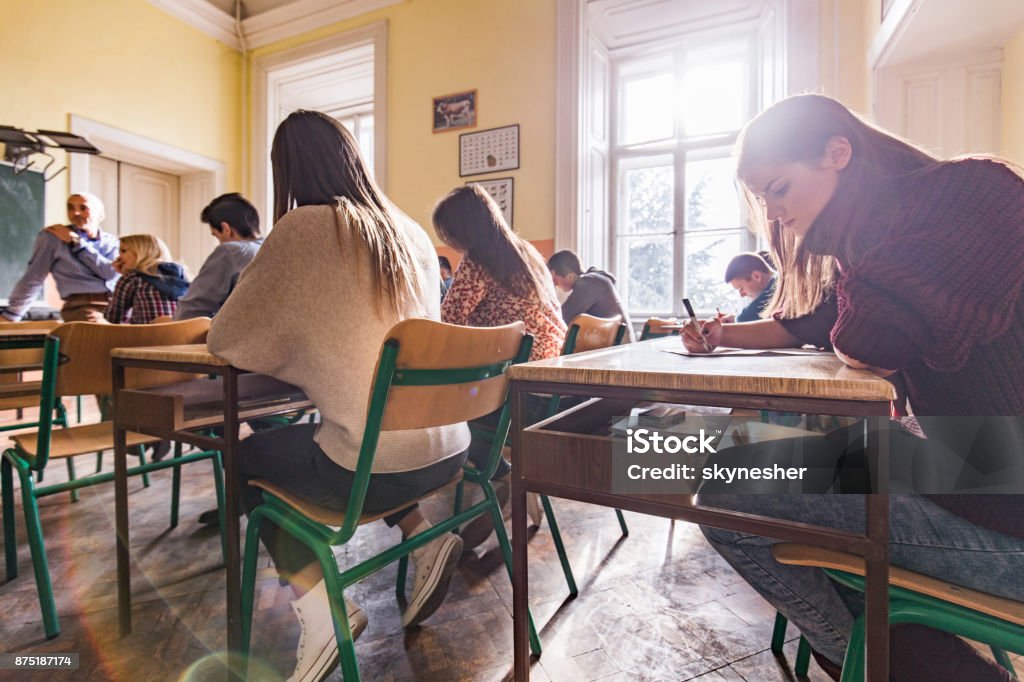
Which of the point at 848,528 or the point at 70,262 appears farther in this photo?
the point at 70,262

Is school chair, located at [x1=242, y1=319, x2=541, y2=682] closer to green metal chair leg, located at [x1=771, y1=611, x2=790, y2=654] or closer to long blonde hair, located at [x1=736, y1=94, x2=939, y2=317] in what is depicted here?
long blonde hair, located at [x1=736, y1=94, x2=939, y2=317]

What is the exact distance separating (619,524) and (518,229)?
2.98 m

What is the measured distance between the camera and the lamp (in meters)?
3.81

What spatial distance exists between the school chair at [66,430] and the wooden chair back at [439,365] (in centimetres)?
92

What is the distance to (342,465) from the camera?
1.02 metres

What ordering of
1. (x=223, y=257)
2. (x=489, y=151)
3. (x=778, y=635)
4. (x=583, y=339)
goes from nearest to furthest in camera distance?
(x=778, y=635) → (x=583, y=339) → (x=223, y=257) → (x=489, y=151)

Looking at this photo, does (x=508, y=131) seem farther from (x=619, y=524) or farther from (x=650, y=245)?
(x=619, y=524)

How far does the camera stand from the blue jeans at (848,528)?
0.68 metres

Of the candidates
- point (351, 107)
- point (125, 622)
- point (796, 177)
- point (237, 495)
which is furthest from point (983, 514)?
point (351, 107)

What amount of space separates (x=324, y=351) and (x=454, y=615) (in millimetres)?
825

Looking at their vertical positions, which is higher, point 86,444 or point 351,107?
point 351,107

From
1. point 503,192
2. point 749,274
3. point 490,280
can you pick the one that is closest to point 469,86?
point 503,192

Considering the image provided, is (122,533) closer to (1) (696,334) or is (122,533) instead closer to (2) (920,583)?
(1) (696,334)

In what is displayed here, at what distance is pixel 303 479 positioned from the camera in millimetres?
1051
